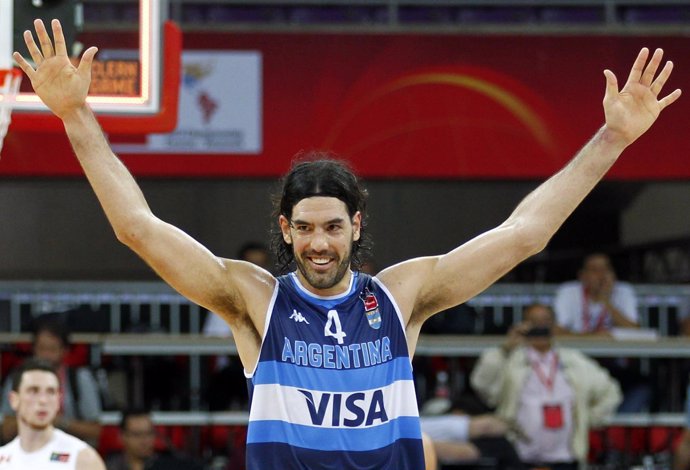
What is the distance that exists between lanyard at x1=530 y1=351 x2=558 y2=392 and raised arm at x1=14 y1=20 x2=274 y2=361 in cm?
755

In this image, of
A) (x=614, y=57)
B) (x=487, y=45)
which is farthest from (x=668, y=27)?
(x=487, y=45)

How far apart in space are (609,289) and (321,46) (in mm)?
4272

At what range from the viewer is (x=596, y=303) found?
1362 centimetres

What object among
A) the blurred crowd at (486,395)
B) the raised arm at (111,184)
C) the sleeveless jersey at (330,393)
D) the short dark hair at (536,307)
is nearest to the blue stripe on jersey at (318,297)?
the sleeveless jersey at (330,393)

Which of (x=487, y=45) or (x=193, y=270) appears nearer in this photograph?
(x=193, y=270)

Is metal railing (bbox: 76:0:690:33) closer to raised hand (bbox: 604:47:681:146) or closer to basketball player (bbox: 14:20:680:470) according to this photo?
raised hand (bbox: 604:47:681:146)

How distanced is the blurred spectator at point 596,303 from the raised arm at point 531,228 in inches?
333

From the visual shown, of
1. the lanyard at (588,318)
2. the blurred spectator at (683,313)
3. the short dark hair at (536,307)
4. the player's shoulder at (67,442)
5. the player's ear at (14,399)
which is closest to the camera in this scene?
the player's shoulder at (67,442)

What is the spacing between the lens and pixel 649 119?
5.08 meters

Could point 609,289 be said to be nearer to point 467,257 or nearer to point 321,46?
point 321,46

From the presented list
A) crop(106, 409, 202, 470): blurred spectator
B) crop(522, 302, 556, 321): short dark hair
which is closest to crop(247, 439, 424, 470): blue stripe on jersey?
crop(106, 409, 202, 470): blurred spectator

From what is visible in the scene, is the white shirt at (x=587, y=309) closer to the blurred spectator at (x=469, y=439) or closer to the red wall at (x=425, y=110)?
the red wall at (x=425, y=110)

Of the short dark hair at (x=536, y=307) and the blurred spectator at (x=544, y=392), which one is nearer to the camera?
the blurred spectator at (x=544, y=392)

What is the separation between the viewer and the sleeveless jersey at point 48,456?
361 inches
